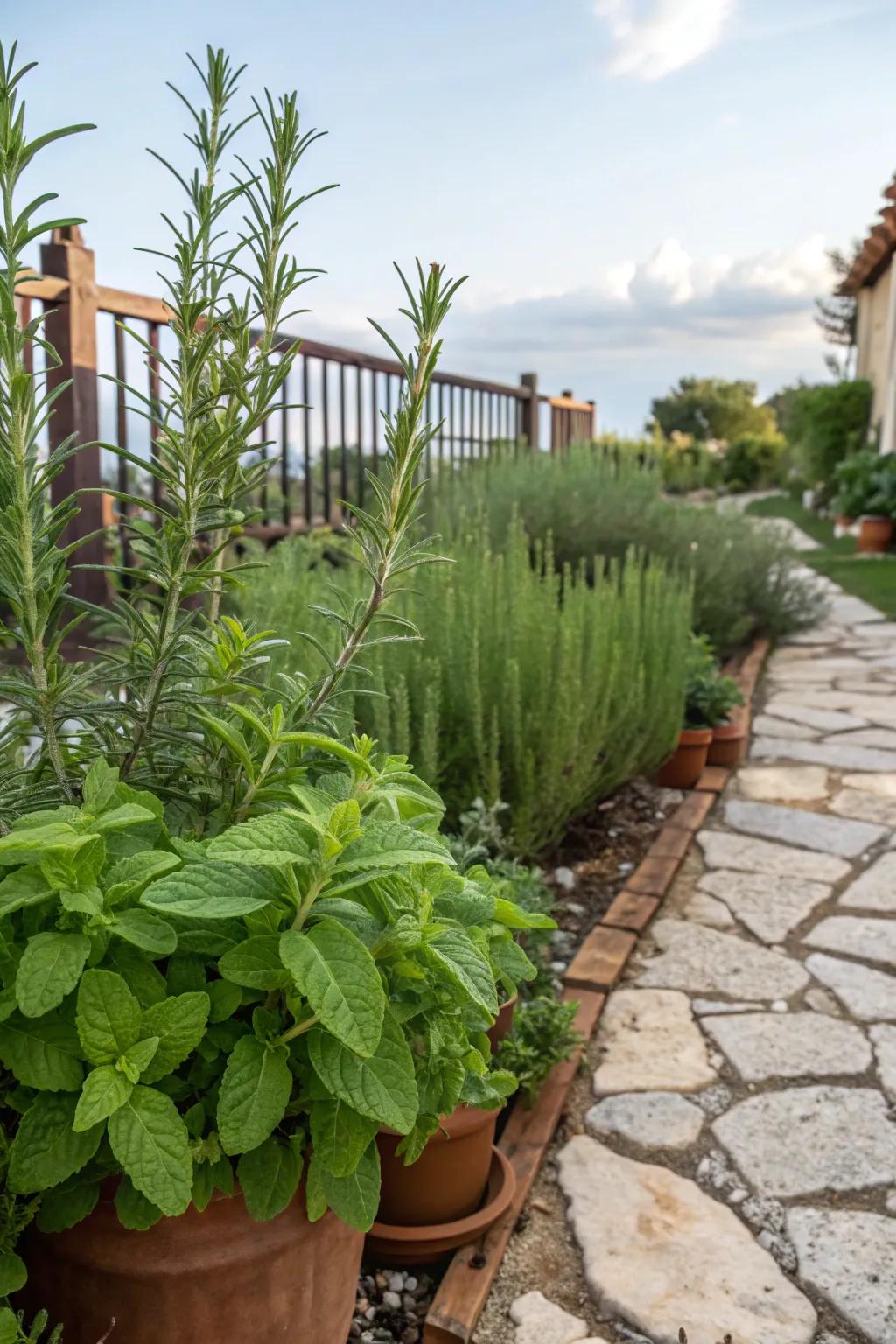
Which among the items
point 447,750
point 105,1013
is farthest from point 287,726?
point 447,750

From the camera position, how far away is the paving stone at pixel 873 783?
4.73 m

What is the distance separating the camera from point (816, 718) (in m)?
5.93

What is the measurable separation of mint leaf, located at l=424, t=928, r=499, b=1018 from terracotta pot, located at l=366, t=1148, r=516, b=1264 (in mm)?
835

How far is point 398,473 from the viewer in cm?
133

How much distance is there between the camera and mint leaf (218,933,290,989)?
1.14 m

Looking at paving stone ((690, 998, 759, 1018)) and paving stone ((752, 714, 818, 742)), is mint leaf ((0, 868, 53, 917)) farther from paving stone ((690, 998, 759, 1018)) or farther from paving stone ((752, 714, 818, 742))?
paving stone ((752, 714, 818, 742))

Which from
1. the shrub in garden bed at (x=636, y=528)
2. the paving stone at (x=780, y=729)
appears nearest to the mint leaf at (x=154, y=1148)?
the shrub in garden bed at (x=636, y=528)

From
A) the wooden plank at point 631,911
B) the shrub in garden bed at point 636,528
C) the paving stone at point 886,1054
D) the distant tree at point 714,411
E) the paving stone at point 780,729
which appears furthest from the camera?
the distant tree at point 714,411

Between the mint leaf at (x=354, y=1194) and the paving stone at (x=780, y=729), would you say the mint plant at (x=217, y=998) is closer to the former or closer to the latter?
the mint leaf at (x=354, y=1194)

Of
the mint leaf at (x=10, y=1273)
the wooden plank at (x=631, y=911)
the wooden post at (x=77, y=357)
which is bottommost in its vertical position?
the wooden plank at (x=631, y=911)

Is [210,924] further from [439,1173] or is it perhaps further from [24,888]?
[439,1173]

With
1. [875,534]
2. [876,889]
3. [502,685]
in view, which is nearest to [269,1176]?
[502,685]

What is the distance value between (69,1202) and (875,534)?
13.6m

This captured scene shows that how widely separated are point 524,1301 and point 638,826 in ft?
7.91
